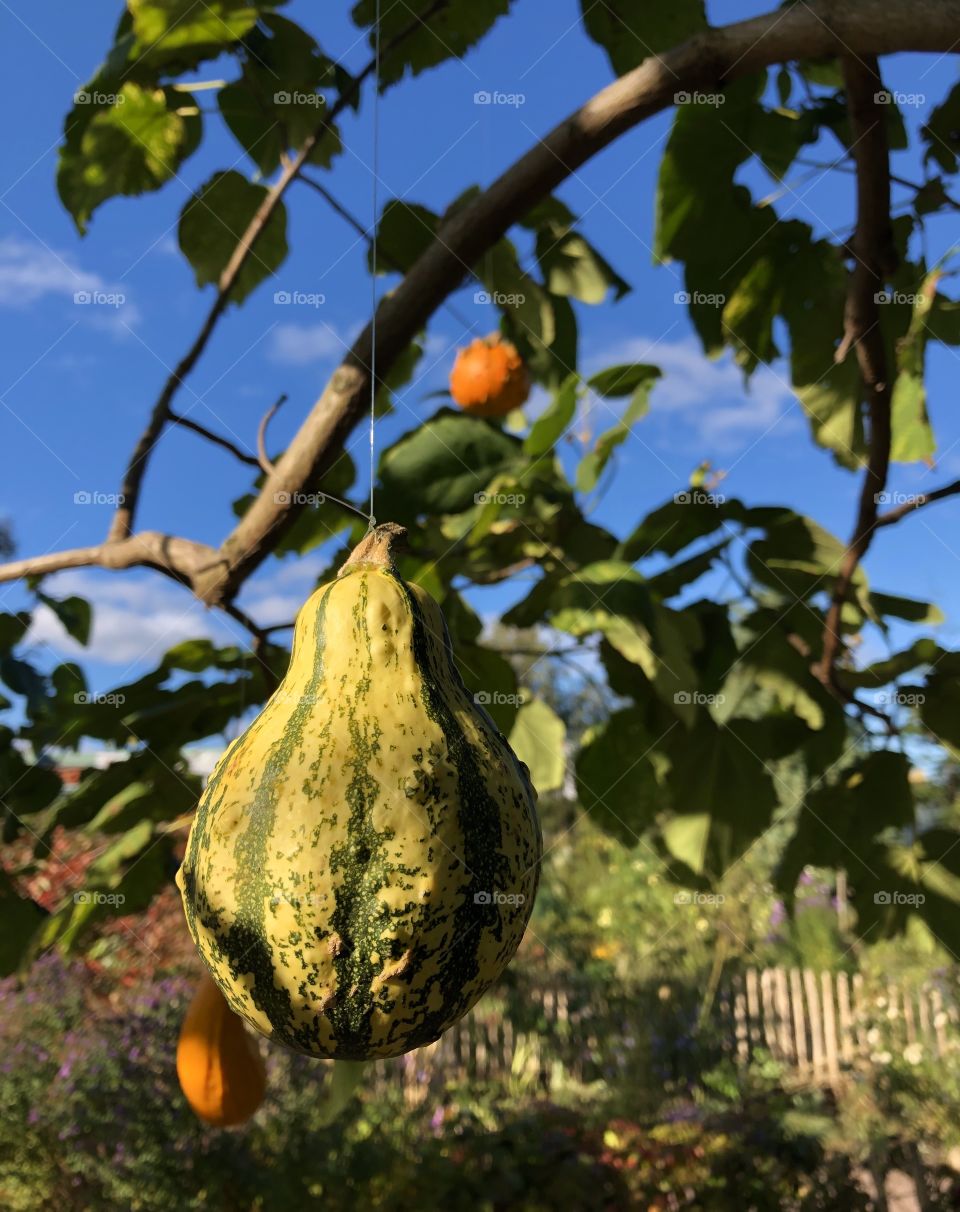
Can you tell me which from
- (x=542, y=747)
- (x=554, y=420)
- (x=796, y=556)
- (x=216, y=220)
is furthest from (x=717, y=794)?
(x=216, y=220)

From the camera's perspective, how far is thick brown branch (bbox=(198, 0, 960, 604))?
1137mm

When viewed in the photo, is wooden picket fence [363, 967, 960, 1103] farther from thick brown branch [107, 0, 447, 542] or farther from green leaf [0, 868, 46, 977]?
thick brown branch [107, 0, 447, 542]

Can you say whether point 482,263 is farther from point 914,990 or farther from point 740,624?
point 914,990

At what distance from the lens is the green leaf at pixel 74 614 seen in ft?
8.38

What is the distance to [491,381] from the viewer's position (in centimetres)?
262

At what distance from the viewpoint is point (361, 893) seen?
2.14 feet

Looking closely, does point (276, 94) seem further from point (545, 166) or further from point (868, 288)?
point (868, 288)

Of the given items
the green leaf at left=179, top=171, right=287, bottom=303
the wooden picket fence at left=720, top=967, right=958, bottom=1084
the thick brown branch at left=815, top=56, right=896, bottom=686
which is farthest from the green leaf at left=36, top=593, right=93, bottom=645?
the wooden picket fence at left=720, top=967, right=958, bottom=1084

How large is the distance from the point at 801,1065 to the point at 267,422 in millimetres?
6487

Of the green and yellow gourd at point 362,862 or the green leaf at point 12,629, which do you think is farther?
the green leaf at point 12,629

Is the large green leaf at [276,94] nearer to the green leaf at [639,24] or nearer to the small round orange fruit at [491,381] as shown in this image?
the green leaf at [639,24]

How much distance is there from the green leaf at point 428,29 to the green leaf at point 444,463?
0.67m

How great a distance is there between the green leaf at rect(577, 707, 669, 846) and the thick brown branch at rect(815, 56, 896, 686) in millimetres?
355

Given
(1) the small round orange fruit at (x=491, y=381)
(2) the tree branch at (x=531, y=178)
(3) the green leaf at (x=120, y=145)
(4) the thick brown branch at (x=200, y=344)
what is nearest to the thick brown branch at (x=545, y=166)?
(2) the tree branch at (x=531, y=178)
